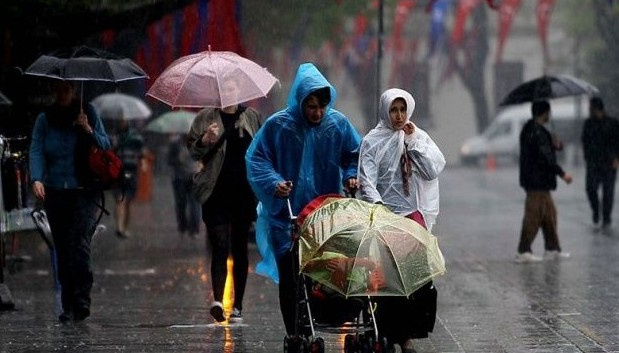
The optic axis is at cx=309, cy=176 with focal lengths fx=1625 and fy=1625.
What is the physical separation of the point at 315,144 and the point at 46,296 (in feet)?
15.8

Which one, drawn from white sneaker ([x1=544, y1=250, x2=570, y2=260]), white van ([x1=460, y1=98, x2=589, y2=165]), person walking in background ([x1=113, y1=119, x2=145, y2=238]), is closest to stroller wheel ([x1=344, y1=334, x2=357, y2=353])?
white sneaker ([x1=544, y1=250, x2=570, y2=260])

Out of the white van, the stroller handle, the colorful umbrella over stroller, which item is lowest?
the white van

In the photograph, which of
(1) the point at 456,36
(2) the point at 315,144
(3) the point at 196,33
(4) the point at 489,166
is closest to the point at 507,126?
(4) the point at 489,166

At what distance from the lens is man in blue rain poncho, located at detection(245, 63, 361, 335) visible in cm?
959

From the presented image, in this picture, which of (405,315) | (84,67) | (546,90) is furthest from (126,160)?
(405,315)

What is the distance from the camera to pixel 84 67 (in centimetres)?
1174

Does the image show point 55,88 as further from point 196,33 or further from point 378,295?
point 196,33

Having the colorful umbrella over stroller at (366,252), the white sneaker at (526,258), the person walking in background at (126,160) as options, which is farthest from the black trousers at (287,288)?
the person walking in background at (126,160)

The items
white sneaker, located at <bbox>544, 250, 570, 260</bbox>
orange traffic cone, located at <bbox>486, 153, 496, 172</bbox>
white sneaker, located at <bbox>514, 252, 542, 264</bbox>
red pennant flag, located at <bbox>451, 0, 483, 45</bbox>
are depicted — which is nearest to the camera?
white sneaker, located at <bbox>514, 252, 542, 264</bbox>

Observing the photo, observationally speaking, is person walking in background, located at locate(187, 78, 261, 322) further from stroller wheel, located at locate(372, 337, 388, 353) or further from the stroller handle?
stroller wheel, located at locate(372, 337, 388, 353)

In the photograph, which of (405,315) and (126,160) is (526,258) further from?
(126,160)

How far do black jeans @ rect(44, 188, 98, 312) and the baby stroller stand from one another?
9.87 feet

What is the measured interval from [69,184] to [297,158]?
2495 mm

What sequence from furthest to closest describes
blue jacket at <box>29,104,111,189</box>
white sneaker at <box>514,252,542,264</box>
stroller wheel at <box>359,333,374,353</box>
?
white sneaker at <box>514,252,542,264</box> → blue jacket at <box>29,104,111,189</box> → stroller wheel at <box>359,333,374,353</box>
